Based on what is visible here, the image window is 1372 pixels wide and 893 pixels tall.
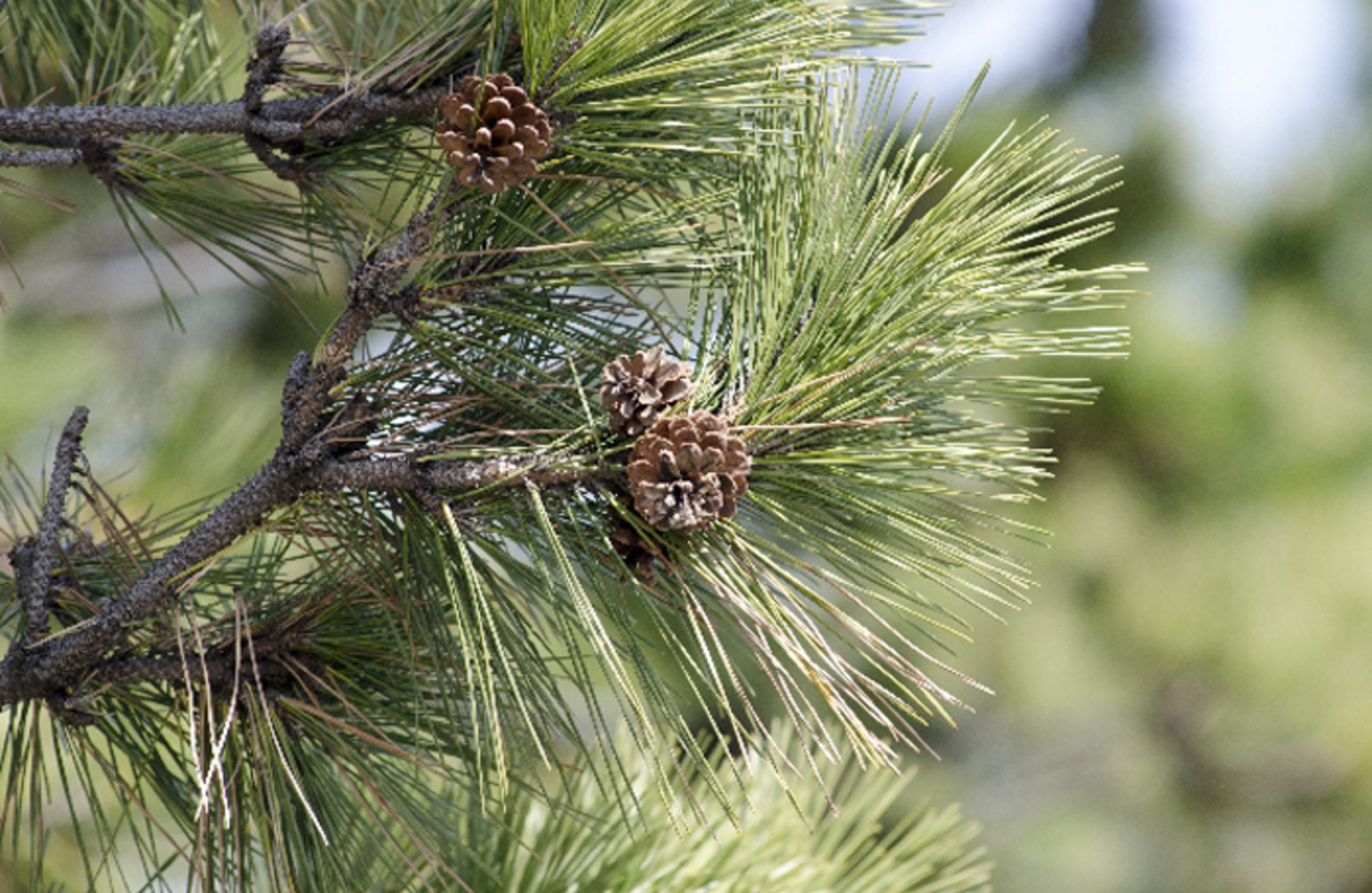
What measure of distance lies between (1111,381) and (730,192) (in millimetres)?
2269

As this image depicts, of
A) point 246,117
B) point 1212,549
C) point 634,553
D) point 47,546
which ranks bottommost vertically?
point 1212,549

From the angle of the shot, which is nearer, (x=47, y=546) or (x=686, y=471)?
(x=686, y=471)

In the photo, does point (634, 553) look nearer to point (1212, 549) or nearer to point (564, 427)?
point (564, 427)

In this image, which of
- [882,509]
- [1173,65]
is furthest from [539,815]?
[1173,65]

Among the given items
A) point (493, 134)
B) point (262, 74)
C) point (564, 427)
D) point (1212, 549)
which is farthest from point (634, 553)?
point (1212, 549)

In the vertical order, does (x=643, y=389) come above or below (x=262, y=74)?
below

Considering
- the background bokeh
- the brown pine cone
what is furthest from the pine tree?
the background bokeh

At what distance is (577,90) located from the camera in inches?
20.1

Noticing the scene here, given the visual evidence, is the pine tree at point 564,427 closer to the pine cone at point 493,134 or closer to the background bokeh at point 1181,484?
the pine cone at point 493,134

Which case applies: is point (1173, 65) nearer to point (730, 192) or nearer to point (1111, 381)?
point (1111, 381)

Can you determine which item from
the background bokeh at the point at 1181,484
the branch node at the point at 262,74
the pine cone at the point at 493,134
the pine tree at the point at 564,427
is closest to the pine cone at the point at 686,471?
the pine tree at the point at 564,427

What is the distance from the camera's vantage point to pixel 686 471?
47 centimetres

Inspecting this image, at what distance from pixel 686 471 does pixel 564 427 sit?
0.31 feet

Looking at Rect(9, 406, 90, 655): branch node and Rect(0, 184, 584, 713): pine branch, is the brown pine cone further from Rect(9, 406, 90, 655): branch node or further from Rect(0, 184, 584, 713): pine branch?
Rect(9, 406, 90, 655): branch node
